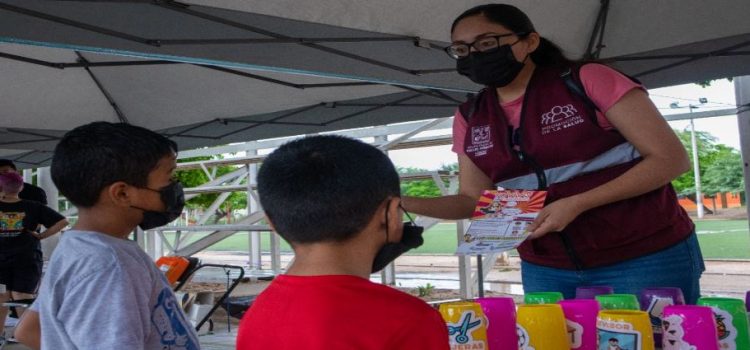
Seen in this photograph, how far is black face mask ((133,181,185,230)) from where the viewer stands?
1873mm

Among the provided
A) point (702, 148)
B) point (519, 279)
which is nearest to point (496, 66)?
point (519, 279)

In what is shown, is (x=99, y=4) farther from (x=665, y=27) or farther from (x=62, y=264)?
(x=665, y=27)

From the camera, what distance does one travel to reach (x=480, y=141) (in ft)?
6.28

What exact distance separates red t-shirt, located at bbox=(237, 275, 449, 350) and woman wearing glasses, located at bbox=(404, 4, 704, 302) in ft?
2.08

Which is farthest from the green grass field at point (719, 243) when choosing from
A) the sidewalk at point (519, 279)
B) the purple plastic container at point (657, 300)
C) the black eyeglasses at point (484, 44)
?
the purple plastic container at point (657, 300)

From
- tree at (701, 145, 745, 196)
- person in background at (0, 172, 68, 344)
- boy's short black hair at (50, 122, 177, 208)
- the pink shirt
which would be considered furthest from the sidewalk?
tree at (701, 145, 745, 196)

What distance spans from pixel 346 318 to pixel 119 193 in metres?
1.01

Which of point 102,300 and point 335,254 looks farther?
point 102,300

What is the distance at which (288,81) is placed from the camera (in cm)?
550

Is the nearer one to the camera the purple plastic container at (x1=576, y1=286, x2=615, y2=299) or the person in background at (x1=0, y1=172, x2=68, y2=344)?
the purple plastic container at (x1=576, y1=286, x2=615, y2=299)

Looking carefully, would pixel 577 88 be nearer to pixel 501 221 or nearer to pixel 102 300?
pixel 501 221

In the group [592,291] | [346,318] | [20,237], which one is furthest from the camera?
[20,237]

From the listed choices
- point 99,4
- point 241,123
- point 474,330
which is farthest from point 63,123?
point 474,330

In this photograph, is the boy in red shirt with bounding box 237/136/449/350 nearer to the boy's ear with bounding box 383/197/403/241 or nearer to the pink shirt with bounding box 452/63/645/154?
the boy's ear with bounding box 383/197/403/241
